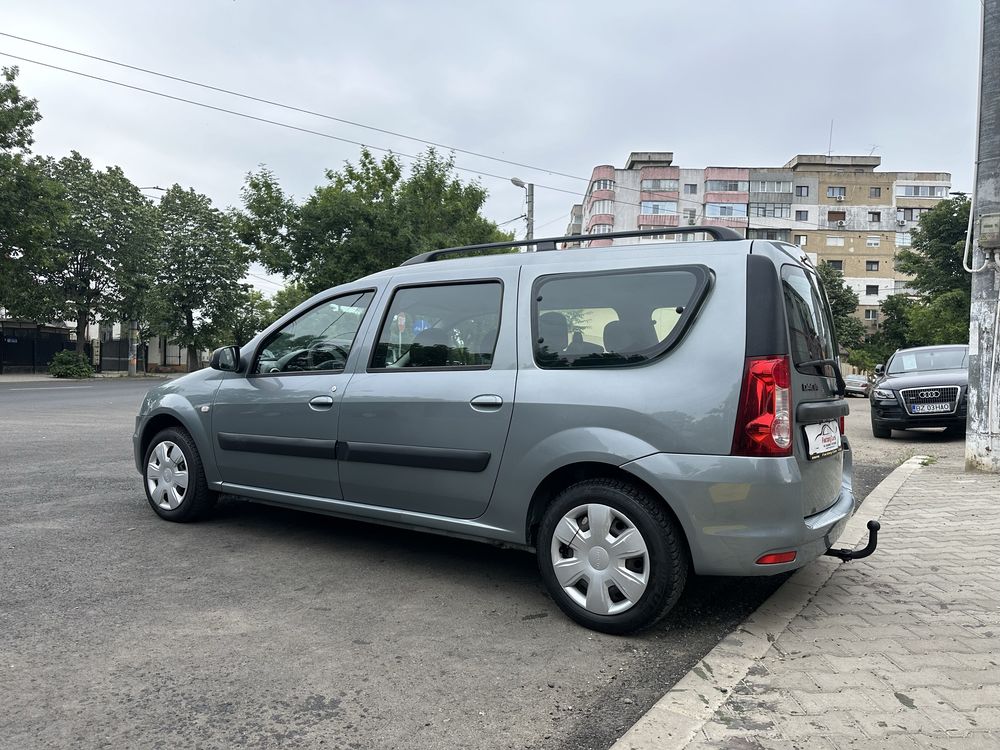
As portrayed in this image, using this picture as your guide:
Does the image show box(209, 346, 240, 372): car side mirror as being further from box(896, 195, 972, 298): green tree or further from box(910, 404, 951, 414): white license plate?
box(896, 195, 972, 298): green tree

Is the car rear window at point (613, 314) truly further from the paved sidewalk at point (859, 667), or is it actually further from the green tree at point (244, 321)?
the green tree at point (244, 321)

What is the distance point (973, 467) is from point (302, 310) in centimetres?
699

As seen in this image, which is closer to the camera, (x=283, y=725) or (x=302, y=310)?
(x=283, y=725)

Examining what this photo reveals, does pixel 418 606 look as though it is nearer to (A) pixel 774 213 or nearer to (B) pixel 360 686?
(B) pixel 360 686

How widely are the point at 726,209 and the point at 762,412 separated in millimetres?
77652

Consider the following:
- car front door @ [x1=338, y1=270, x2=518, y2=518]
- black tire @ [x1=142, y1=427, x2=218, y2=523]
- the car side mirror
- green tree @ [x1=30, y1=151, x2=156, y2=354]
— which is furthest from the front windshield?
green tree @ [x1=30, y1=151, x2=156, y2=354]

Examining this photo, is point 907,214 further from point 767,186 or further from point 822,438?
point 822,438

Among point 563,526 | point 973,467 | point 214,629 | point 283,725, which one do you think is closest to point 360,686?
point 283,725

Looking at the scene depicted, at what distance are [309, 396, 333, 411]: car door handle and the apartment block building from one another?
72.4 m

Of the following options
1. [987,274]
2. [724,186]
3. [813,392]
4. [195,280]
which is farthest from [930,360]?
[724,186]

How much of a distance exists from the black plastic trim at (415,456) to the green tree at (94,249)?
129 feet

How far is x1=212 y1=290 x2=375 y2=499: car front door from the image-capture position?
4594 millimetres

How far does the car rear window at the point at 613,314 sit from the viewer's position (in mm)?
3506

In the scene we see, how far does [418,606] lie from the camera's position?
3822mm
